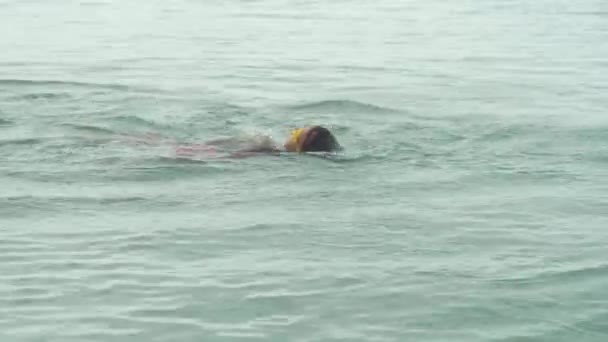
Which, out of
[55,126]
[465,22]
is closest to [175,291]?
[55,126]

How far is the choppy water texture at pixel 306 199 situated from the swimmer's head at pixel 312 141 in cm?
17

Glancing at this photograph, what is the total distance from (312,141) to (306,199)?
4.38ft

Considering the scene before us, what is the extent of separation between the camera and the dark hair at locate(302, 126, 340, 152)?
36.4ft

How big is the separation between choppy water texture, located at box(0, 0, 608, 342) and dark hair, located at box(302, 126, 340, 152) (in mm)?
172

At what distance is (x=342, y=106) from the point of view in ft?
47.7

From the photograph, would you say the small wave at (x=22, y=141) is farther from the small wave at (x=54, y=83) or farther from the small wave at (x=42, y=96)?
the small wave at (x=54, y=83)

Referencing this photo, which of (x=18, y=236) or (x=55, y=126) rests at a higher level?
(x=55, y=126)

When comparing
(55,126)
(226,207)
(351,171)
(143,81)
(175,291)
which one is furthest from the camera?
(143,81)

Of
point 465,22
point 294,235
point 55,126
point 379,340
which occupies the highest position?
point 465,22

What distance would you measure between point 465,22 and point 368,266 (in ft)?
56.0

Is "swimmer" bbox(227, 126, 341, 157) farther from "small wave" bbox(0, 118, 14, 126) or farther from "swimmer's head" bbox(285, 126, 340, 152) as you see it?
"small wave" bbox(0, 118, 14, 126)

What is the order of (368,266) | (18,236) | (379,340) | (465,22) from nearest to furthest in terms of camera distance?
1. (379,340)
2. (368,266)
3. (18,236)
4. (465,22)

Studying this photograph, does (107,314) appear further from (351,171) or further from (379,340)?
(351,171)

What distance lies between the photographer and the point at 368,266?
802 cm
